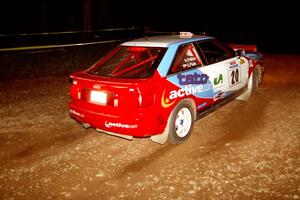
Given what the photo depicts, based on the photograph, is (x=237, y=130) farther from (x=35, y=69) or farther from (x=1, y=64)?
(x=1, y=64)

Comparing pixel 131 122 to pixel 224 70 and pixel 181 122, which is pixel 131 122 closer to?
pixel 181 122

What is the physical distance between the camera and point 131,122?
4.71m

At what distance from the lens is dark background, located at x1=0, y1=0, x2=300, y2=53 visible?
84.2ft

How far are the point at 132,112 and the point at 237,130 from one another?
2282mm

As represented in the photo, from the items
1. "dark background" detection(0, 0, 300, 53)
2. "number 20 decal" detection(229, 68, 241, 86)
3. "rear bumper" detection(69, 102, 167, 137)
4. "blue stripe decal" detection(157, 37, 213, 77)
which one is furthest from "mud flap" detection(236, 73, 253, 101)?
"dark background" detection(0, 0, 300, 53)

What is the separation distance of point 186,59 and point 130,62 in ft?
3.31

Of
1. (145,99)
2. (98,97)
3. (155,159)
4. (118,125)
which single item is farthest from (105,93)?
(155,159)

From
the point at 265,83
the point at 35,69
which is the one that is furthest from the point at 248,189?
the point at 35,69

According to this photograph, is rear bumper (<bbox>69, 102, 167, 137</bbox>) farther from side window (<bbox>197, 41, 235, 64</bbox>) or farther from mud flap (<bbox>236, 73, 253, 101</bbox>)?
mud flap (<bbox>236, 73, 253, 101</bbox>)

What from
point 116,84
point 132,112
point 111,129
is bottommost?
point 111,129

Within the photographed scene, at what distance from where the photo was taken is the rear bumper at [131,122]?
4.70 meters

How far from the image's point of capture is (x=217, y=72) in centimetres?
604

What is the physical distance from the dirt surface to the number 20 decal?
26.9 inches

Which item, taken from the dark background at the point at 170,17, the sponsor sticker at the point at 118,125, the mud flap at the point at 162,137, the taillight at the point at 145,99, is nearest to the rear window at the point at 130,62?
the taillight at the point at 145,99
